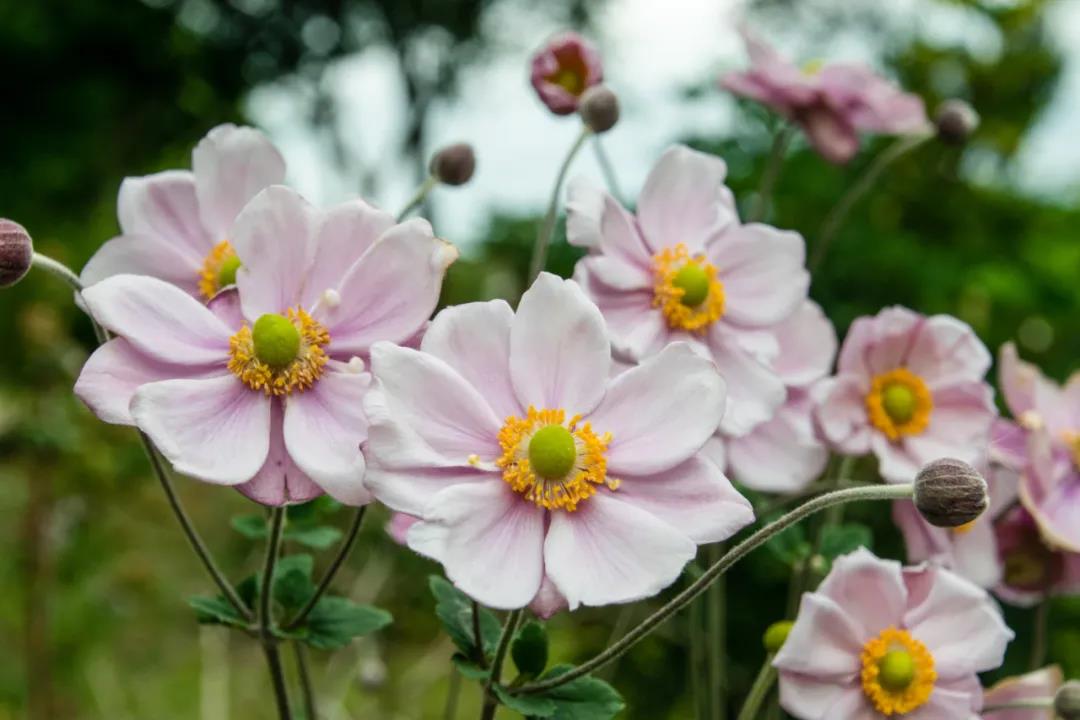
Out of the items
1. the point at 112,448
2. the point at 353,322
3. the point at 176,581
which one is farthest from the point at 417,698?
the point at 353,322

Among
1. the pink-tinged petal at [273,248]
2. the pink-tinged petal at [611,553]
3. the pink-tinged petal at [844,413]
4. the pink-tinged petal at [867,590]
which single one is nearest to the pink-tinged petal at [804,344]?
the pink-tinged petal at [844,413]

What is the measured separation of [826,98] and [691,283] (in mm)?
380

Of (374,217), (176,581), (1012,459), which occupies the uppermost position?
(374,217)

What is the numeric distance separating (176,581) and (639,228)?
2063 millimetres

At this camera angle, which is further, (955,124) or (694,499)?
(955,124)

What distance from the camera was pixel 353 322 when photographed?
0.63 m

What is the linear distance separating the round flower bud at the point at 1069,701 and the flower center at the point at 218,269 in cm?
60

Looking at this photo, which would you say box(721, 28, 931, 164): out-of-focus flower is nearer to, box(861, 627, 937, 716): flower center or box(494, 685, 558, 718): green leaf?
box(861, 627, 937, 716): flower center

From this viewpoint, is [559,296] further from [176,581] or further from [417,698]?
[176,581]

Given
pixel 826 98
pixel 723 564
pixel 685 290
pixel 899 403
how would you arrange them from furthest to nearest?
pixel 826 98 → pixel 899 403 → pixel 685 290 → pixel 723 564

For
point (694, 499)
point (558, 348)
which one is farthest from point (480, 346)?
point (694, 499)

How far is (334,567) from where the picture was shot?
0.67 metres

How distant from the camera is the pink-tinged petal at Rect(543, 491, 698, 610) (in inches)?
22.3

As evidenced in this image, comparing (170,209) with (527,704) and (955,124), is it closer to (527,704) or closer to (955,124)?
(527,704)
